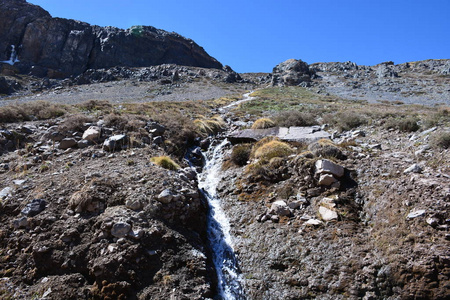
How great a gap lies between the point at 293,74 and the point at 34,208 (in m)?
67.1

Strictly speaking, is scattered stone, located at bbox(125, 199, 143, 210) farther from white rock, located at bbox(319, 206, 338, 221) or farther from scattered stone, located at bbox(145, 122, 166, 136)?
scattered stone, located at bbox(145, 122, 166, 136)

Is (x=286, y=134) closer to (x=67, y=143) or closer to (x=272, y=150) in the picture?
(x=272, y=150)

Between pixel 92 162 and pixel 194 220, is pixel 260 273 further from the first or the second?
pixel 92 162

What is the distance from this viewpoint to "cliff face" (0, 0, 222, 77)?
60312 millimetres

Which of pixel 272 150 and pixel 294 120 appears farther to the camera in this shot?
pixel 294 120

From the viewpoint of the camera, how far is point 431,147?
7555 mm

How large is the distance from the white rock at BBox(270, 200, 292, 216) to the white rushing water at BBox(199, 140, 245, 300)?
140 centimetres

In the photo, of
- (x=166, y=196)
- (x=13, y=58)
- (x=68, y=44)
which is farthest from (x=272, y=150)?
(x=68, y=44)

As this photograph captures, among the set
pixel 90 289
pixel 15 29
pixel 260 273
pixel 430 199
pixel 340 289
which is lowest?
pixel 90 289

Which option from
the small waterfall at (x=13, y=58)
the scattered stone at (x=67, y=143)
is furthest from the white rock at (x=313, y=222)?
the small waterfall at (x=13, y=58)

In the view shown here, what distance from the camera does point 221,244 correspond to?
6988 mm

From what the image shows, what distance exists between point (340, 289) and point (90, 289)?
15.1 feet

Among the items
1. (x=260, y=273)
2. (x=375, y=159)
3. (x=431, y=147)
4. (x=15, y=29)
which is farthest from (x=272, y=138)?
(x=15, y=29)

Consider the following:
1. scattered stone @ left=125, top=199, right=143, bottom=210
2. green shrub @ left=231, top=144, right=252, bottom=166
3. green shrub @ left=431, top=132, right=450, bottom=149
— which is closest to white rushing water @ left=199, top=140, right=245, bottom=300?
green shrub @ left=231, top=144, right=252, bottom=166
